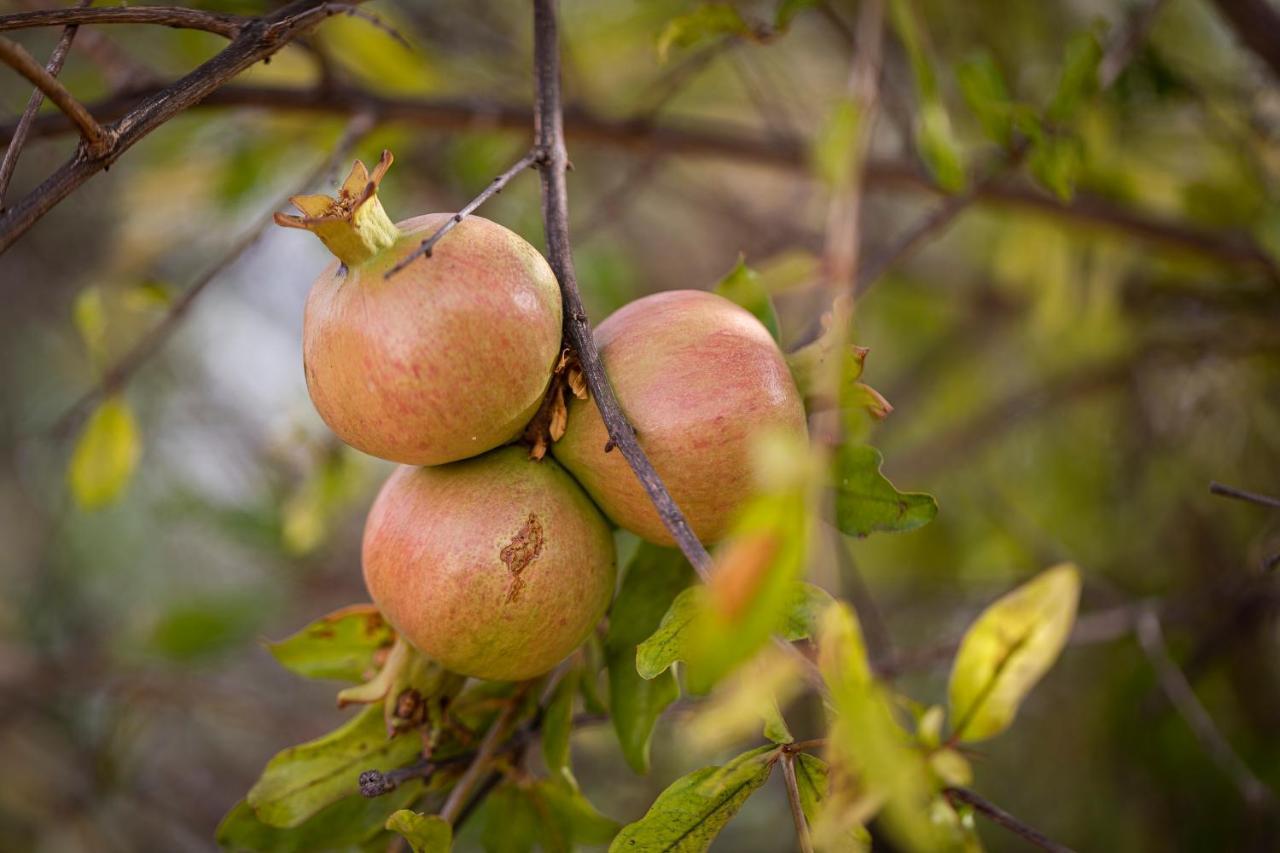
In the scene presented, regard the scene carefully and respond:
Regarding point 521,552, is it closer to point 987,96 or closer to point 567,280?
point 567,280

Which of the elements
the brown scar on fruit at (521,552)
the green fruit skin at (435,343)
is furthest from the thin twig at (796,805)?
the green fruit skin at (435,343)

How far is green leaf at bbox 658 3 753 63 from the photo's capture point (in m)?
1.05

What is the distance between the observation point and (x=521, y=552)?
79 centimetres

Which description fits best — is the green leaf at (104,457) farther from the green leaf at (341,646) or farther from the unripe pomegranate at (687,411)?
the unripe pomegranate at (687,411)

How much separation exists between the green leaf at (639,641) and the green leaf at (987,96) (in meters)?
0.65

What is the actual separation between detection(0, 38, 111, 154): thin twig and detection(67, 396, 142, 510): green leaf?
739mm

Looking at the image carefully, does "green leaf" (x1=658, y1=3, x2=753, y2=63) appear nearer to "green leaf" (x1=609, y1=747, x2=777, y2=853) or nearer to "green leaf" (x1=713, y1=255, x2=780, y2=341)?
"green leaf" (x1=713, y1=255, x2=780, y2=341)

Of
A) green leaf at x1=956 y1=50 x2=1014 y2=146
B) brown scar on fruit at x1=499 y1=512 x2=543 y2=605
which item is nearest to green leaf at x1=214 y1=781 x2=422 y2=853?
brown scar on fruit at x1=499 y1=512 x2=543 y2=605

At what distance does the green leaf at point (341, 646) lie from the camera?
0.97 meters

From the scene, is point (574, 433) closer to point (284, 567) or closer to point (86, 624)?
point (284, 567)

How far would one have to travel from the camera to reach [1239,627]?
1.85 metres

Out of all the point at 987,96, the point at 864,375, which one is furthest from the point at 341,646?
the point at 864,375

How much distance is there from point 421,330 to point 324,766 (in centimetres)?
46

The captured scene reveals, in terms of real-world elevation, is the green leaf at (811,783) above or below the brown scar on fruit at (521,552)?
below
